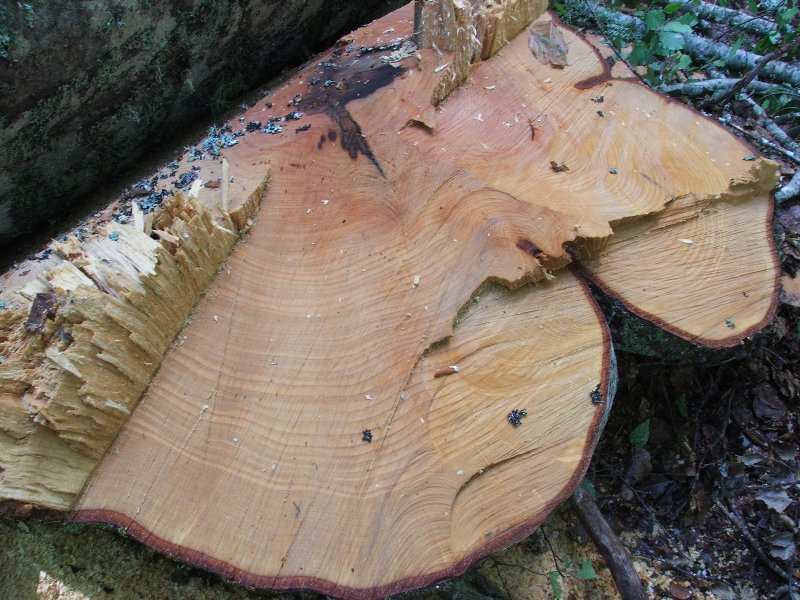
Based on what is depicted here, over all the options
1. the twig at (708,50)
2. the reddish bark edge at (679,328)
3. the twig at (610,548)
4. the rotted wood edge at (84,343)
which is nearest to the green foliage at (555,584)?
the twig at (610,548)

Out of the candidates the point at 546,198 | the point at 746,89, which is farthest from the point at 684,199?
the point at 746,89

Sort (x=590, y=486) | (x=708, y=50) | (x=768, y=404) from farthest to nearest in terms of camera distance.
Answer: (x=708, y=50), (x=768, y=404), (x=590, y=486)

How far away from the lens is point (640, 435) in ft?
6.91

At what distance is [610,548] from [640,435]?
0.45 metres

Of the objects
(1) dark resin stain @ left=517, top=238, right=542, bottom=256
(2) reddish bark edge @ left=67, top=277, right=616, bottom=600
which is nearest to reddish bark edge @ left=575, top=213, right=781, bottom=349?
(1) dark resin stain @ left=517, top=238, right=542, bottom=256

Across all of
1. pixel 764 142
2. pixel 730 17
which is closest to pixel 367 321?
pixel 764 142

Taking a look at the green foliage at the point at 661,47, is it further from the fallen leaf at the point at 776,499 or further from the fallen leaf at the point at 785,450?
the fallen leaf at the point at 776,499

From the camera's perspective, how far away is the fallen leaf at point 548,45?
2139 mm

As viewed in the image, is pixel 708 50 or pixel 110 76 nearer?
pixel 110 76

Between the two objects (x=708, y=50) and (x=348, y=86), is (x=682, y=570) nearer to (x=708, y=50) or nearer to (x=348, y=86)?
(x=348, y=86)

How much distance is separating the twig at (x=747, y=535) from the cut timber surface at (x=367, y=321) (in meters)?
0.72

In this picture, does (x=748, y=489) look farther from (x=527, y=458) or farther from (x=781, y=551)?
(x=527, y=458)

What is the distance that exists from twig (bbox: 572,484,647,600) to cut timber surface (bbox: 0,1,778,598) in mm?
507

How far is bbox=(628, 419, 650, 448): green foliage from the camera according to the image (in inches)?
82.7
